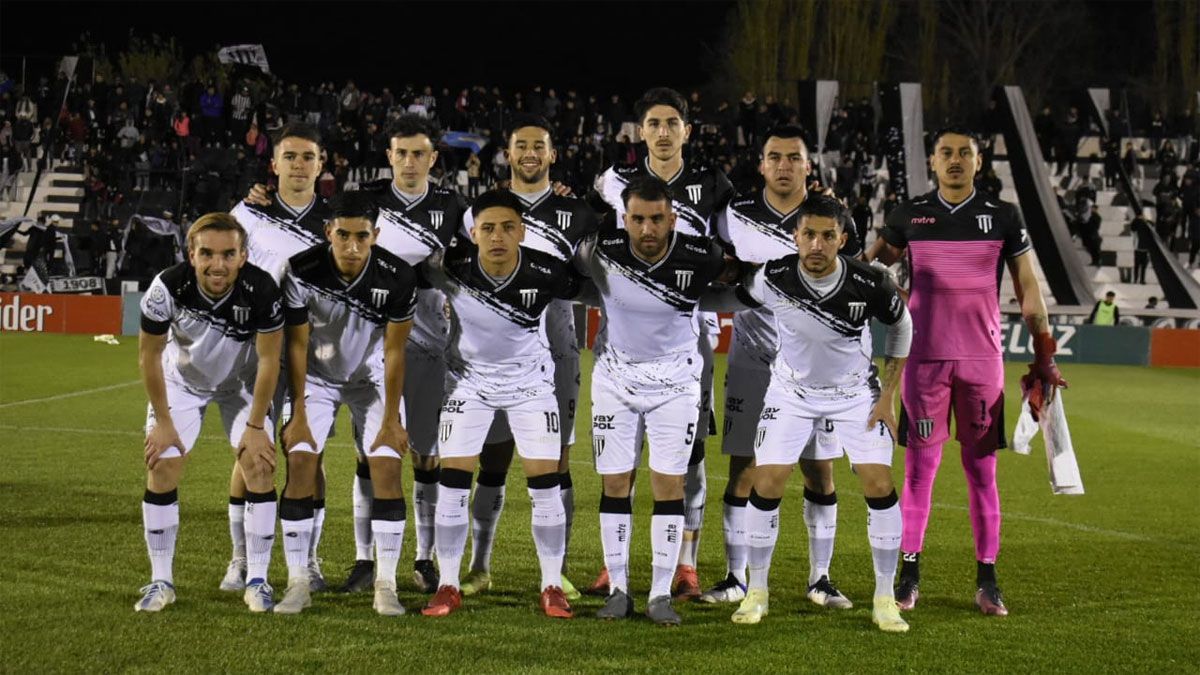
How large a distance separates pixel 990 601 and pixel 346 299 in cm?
341

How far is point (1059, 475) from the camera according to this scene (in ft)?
22.9

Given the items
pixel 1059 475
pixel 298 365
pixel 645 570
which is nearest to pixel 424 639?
pixel 298 365

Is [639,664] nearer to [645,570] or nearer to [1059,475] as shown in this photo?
[645,570]

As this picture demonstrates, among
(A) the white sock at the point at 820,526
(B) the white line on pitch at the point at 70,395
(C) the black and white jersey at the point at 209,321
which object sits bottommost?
(B) the white line on pitch at the point at 70,395

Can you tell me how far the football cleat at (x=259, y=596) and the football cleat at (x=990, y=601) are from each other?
338cm

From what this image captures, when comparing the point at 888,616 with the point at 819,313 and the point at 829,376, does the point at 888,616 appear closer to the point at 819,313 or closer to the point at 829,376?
the point at 829,376

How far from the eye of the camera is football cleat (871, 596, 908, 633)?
6207 millimetres

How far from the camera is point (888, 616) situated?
6242mm

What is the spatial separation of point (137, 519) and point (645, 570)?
11.0ft

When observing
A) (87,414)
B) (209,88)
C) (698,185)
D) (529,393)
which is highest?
(209,88)

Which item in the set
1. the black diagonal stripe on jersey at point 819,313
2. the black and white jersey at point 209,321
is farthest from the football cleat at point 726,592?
the black and white jersey at point 209,321

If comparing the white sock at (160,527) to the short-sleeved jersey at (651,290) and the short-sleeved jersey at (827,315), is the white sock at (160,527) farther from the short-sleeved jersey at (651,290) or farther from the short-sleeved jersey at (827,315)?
the short-sleeved jersey at (827,315)

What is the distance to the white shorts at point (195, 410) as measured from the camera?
6304mm

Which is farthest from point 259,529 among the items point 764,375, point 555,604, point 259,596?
point 764,375
